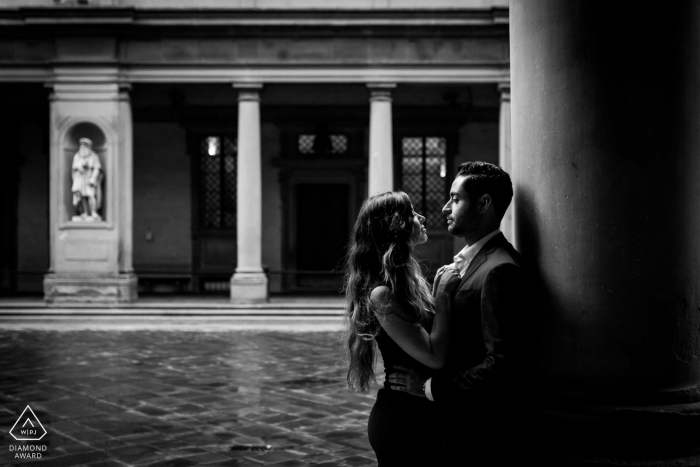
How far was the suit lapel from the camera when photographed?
2480 millimetres

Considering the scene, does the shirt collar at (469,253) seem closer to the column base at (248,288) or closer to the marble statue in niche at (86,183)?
the column base at (248,288)

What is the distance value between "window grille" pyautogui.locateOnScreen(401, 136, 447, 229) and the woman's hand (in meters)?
17.4

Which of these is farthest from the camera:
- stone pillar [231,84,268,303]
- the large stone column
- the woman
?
stone pillar [231,84,268,303]

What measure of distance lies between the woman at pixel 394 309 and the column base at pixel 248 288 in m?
12.9

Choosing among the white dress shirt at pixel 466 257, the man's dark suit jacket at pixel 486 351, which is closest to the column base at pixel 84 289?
the white dress shirt at pixel 466 257

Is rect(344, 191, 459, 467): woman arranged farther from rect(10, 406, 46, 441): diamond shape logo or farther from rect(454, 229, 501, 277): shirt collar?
rect(10, 406, 46, 441): diamond shape logo

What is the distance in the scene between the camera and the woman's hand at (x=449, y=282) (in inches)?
99.0

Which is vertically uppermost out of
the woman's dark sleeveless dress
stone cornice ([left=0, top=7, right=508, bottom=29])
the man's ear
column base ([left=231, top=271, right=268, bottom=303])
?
stone cornice ([left=0, top=7, right=508, bottom=29])

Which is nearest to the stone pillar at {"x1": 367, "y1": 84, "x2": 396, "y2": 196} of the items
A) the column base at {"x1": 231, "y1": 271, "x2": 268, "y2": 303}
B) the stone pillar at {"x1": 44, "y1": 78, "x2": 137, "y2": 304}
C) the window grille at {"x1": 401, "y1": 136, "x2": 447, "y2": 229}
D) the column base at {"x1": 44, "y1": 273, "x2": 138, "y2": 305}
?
the column base at {"x1": 231, "y1": 271, "x2": 268, "y2": 303}

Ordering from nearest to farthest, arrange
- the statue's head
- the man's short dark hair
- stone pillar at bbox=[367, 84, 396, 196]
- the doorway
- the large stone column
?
the large stone column, the man's short dark hair, the statue's head, stone pillar at bbox=[367, 84, 396, 196], the doorway

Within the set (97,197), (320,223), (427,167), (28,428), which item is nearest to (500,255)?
(28,428)

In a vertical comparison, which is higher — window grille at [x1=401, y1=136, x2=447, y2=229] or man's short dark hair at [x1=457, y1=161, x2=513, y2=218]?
window grille at [x1=401, y1=136, x2=447, y2=229]

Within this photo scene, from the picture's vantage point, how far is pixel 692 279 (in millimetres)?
2342

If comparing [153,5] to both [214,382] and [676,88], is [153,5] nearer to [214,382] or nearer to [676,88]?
[214,382]
